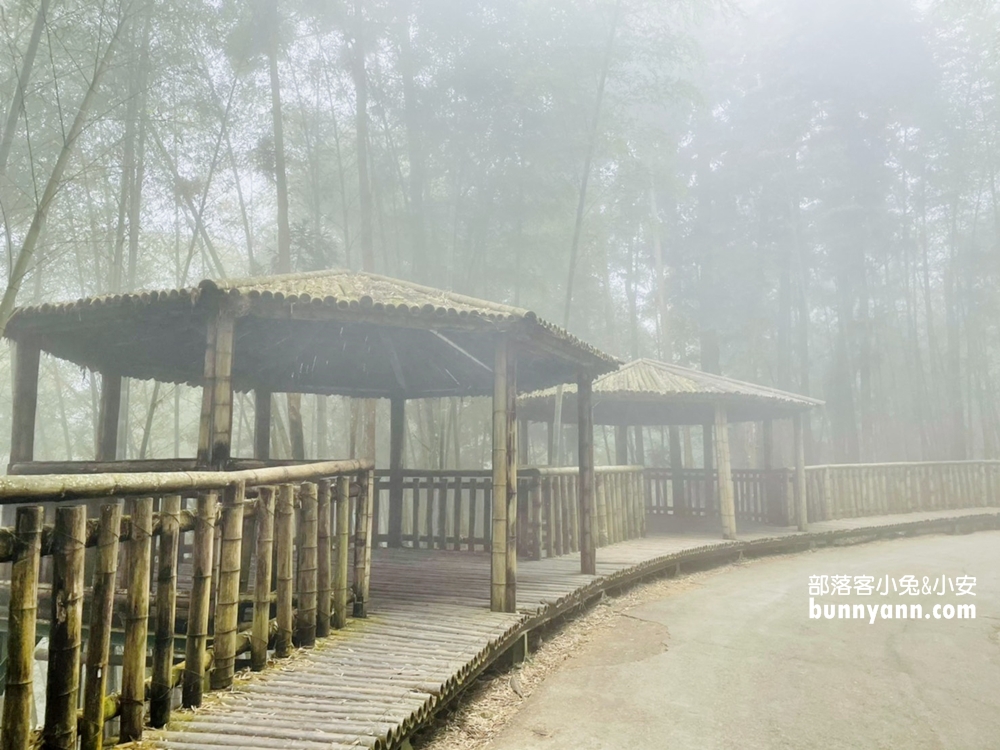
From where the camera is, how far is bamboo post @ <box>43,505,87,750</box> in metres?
2.13

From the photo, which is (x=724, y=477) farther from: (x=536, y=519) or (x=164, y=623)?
(x=164, y=623)

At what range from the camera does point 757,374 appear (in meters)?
22.0

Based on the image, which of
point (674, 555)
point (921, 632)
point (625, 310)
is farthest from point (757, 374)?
point (921, 632)

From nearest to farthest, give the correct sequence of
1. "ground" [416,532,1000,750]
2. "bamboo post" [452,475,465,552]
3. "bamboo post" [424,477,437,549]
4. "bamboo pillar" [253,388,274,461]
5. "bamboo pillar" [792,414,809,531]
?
"ground" [416,532,1000,750] < "bamboo pillar" [253,388,274,461] < "bamboo post" [452,475,465,552] < "bamboo post" [424,477,437,549] < "bamboo pillar" [792,414,809,531]

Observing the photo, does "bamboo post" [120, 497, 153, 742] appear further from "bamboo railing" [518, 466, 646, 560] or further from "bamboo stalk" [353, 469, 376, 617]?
"bamboo railing" [518, 466, 646, 560]

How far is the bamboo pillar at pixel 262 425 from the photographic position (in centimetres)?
833

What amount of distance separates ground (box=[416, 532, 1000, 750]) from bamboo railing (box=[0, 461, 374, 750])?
109 centimetres

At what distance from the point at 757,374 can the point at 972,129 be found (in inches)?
340

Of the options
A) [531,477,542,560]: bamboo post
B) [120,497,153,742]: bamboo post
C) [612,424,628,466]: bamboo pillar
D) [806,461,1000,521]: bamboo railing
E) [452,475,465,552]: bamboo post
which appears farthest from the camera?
[612,424,628,466]: bamboo pillar

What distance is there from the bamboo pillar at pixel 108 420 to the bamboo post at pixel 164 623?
4.41 metres

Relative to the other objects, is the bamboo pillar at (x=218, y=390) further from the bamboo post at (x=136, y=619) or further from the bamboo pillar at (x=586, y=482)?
the bamboo pillar at (x=586, y=482)

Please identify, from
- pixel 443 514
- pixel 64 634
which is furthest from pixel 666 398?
pixel 64 634

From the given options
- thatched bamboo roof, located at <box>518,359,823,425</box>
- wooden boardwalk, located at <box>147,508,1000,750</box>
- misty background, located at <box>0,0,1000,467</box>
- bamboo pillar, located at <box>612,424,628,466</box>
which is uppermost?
misty background, located at <box>0,0,1000,467</box>

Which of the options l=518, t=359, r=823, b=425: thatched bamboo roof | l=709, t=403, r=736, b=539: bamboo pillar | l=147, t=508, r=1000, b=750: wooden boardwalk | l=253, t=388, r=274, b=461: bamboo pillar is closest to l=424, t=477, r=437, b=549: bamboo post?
l=147, t=508, r=1000, b=750: wooden boardwalk
